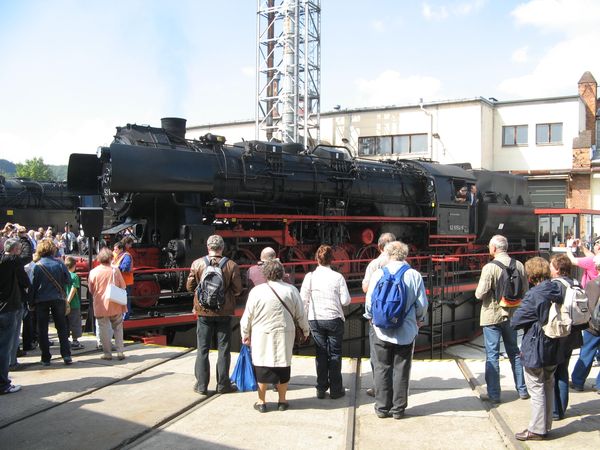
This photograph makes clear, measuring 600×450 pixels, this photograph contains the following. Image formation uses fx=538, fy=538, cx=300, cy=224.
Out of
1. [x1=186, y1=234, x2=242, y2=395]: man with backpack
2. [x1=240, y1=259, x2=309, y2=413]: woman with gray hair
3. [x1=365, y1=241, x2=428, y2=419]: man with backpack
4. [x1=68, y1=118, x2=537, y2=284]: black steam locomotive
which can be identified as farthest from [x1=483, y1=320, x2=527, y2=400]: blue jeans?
[x1=68, y1=118, x2=537, y2=284]: black steam locomotive

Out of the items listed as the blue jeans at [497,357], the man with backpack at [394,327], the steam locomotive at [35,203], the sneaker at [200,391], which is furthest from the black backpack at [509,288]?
the steam locomotive at [35,203]

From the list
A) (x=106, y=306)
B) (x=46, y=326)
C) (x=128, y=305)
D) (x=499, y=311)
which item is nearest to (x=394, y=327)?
(x=499, y=311)

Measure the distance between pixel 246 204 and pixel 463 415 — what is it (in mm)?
7353

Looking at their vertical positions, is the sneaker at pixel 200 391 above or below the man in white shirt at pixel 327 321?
below

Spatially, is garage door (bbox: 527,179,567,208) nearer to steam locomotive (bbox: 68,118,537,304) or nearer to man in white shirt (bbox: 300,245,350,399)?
steam locomotive (bbox: 68,118,537,304)

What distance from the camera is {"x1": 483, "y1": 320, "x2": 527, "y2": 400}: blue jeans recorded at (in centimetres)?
578

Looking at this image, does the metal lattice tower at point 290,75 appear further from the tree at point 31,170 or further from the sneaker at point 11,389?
the tree at point 31,170

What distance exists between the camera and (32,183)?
2233 centimetres

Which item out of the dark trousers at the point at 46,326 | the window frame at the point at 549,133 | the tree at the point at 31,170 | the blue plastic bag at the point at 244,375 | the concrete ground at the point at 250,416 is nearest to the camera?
the concrete ground at the point at 250,416

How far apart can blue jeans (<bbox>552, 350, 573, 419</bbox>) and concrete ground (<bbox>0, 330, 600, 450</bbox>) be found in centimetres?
11

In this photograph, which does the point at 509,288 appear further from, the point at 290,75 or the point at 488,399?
the point at 290,75

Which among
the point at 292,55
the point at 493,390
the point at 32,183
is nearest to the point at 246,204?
the point at 493,390

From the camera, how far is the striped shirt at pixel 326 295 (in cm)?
598

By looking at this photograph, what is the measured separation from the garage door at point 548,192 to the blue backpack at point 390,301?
26025 mm
